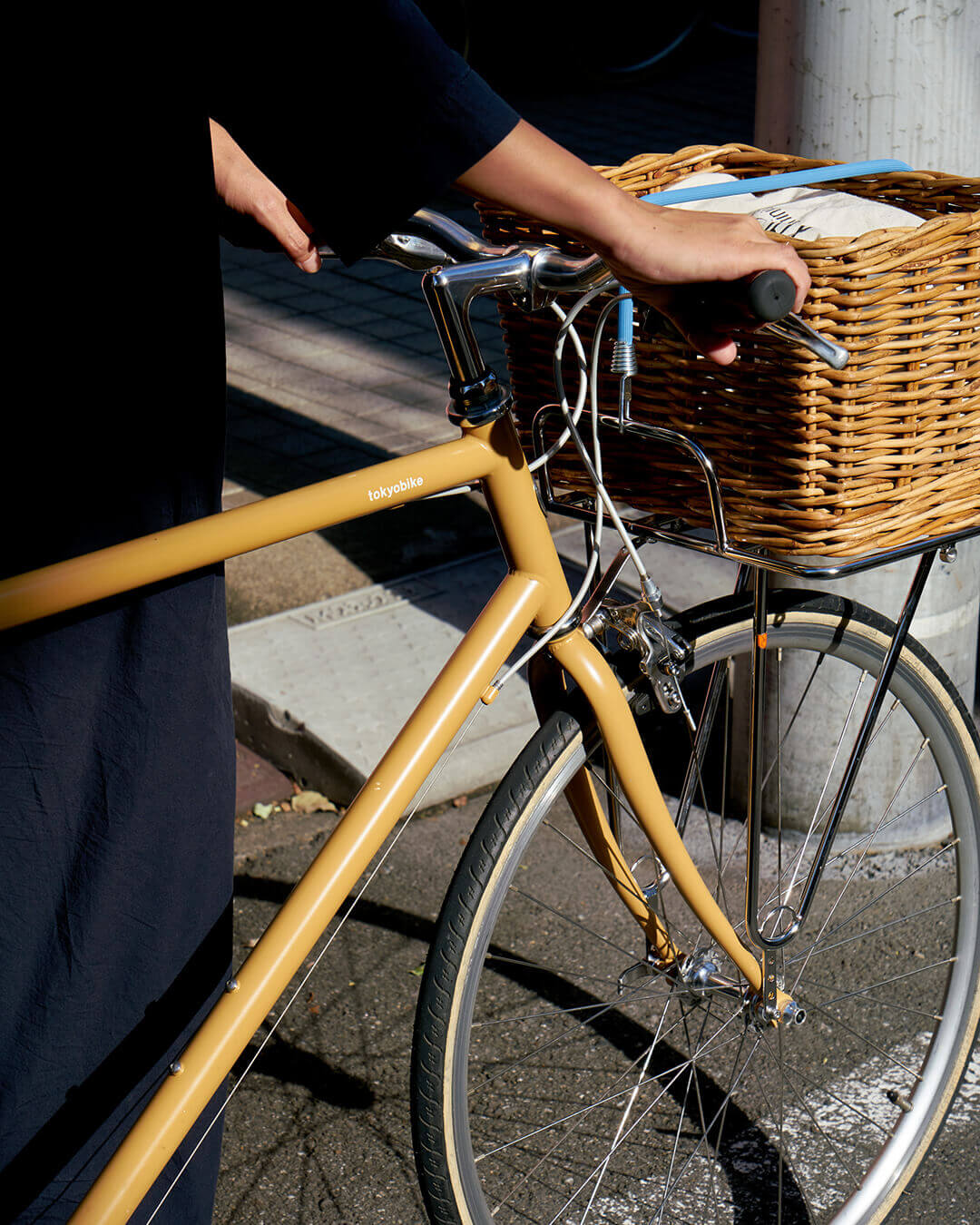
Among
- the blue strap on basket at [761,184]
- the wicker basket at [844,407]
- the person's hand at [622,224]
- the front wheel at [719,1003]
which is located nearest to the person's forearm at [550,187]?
the person's hand at [622,224]

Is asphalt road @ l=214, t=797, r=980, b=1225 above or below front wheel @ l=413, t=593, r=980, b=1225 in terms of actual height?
below

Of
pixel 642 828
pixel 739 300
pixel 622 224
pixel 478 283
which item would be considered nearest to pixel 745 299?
pixel 739 300

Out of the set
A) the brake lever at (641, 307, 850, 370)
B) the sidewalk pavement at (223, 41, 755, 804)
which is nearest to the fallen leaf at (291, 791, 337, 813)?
the sidewalk pavement at (223, 41, 755, 804)

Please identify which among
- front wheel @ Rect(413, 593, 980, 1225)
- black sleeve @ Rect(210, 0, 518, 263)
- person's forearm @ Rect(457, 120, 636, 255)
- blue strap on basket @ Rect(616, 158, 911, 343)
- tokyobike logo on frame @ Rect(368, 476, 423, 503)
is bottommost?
front wheel @ Rect(413, 593, 980, 1225)

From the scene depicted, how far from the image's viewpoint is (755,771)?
5.53ft

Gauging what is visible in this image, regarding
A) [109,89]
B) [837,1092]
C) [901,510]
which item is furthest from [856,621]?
[109,89]

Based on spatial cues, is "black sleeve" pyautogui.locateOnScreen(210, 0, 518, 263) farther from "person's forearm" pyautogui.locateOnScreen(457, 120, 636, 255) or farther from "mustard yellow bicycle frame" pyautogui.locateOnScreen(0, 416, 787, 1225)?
"mustard yellow bicycle frame" pyautogui.locateOnScreen(0, 416, 787, 1225)

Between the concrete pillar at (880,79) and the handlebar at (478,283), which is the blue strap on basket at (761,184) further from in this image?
the concrete pillar at (880,79)

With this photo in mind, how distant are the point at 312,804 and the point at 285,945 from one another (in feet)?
5.38

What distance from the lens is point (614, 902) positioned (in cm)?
269

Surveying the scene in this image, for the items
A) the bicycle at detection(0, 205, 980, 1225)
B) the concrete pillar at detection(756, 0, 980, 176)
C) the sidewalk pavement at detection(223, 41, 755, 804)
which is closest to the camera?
the bicycle at detection(0, 205, 980, 1225)

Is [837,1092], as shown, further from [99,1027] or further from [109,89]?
[109,89]

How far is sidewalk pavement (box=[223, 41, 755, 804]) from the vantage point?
308cm

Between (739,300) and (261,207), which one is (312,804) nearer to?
(261,207)
